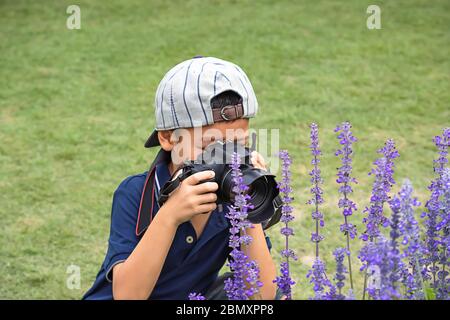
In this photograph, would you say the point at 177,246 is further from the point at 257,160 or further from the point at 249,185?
the point at 249,185

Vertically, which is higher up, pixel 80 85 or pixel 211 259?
pixel 80 85

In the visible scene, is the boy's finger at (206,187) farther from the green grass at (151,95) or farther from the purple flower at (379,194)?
the green grass at (151,95)

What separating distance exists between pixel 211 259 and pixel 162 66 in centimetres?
458

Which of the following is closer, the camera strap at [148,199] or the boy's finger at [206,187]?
the boy's finger at [206,187]

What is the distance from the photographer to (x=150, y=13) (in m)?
8.30

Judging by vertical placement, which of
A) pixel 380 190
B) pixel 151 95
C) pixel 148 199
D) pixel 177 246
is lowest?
pixel 177 246

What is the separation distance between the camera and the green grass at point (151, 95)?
4.10 m

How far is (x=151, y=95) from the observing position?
238 inches

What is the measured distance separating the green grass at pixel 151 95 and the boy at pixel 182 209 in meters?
1.38

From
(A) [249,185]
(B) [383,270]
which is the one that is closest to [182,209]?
(A) [249,185]

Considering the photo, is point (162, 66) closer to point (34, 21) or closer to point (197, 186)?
point (34, 21)

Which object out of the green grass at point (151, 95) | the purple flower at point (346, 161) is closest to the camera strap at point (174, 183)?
the purple flower at point (346, 161)

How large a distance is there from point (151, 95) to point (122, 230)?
156 inches
